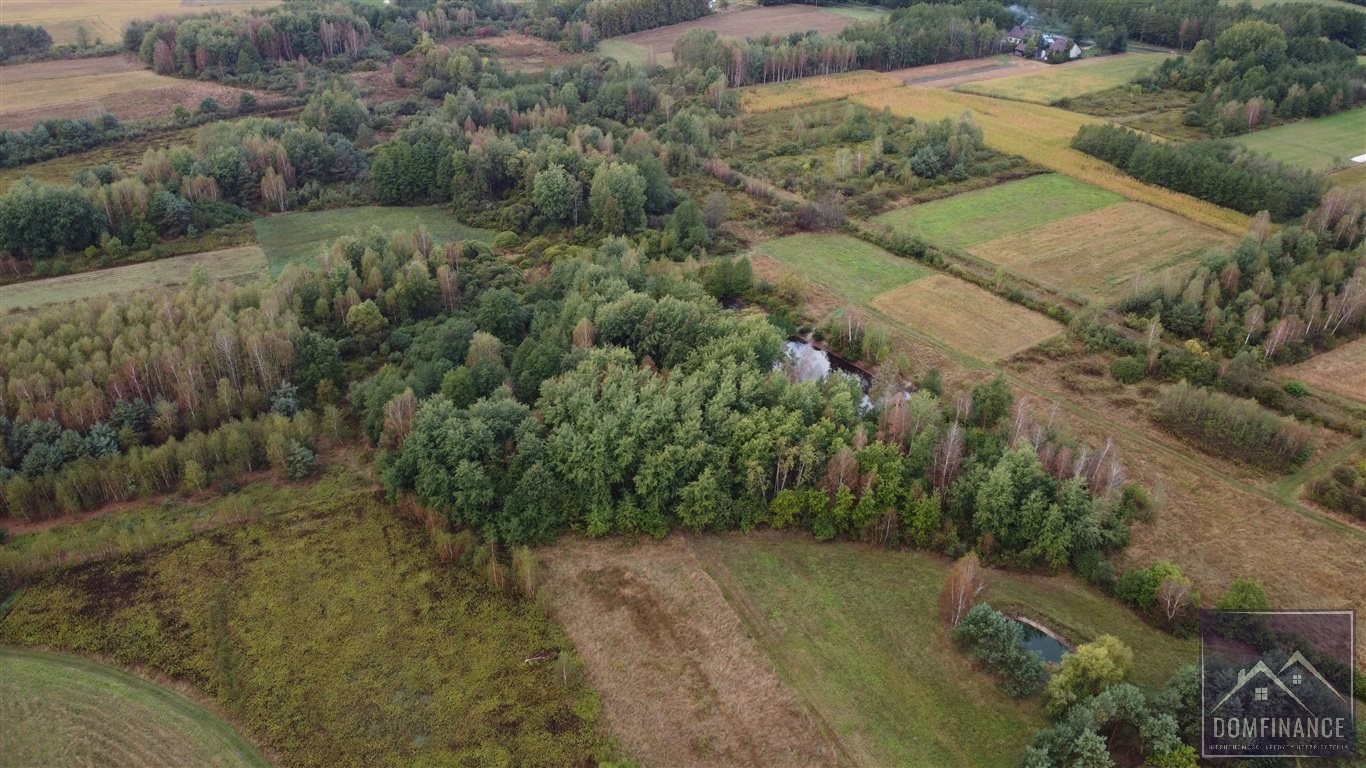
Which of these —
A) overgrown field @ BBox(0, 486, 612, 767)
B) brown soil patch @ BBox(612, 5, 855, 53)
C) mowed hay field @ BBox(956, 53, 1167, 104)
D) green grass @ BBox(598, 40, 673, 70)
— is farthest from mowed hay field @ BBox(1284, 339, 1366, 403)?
brown soil patch @ BBox(612, 5, 855, 53)

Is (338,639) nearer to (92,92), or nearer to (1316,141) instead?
(92,92)

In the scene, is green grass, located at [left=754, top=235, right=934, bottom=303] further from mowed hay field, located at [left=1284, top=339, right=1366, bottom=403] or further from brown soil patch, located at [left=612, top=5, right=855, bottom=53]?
brown soil patch, located at [left=612, top=5, right=855, bottom=53]

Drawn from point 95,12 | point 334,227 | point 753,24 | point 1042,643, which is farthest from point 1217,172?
point 95,12

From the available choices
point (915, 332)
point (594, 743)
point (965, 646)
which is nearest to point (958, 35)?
point (915, 332)

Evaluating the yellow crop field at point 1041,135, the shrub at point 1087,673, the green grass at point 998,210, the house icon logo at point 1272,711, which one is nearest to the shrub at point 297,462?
the shrub at point 1087,673

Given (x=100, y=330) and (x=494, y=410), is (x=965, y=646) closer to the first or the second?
(x=494, y=410)

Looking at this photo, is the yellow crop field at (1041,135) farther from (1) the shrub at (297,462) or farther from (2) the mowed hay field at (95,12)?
(2) the mowed hay field at (95,12)
